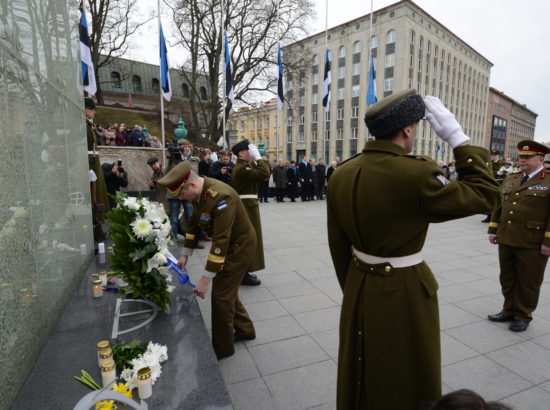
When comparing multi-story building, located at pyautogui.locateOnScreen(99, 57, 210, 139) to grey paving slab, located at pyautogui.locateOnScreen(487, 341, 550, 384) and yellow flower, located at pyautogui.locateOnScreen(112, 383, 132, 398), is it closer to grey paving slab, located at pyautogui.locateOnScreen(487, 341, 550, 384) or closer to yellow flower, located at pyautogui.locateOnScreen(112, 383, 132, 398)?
grey paving slab, located at pyautogui.locateOnScreen(487, 341, 550, 384)

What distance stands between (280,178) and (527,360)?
12.6 metres

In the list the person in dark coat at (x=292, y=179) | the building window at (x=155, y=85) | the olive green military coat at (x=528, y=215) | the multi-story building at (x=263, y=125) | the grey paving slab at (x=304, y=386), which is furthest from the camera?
the multi-story building at (x=263, y=125)

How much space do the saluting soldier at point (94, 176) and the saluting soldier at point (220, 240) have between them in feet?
11.0

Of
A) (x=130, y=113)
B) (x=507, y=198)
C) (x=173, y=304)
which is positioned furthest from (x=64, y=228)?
(x=130, y=113)

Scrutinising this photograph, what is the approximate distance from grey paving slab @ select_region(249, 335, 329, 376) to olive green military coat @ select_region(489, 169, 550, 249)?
244 centimetres

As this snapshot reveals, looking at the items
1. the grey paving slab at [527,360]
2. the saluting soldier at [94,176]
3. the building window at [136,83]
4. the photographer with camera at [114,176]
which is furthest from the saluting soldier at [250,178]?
the building window at [136,83]

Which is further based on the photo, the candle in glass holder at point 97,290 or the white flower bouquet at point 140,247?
the candle in glass holder at point 97,290

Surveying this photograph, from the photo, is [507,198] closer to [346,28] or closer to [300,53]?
[300,53]

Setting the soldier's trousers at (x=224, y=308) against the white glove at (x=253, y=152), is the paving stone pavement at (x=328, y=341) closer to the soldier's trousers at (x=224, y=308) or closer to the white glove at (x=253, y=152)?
the soldier's trousers at (x=224, y=308)

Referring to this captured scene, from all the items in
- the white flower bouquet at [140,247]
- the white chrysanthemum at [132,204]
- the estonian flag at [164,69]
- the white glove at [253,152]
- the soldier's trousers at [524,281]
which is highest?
the estonian flag at [164,69]

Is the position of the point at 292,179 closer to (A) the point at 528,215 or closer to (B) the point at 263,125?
(A) the point at 528,215

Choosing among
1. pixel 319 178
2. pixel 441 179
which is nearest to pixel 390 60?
pixel 319 178

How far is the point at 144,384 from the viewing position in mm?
1915

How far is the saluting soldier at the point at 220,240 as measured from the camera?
9.00 feet
